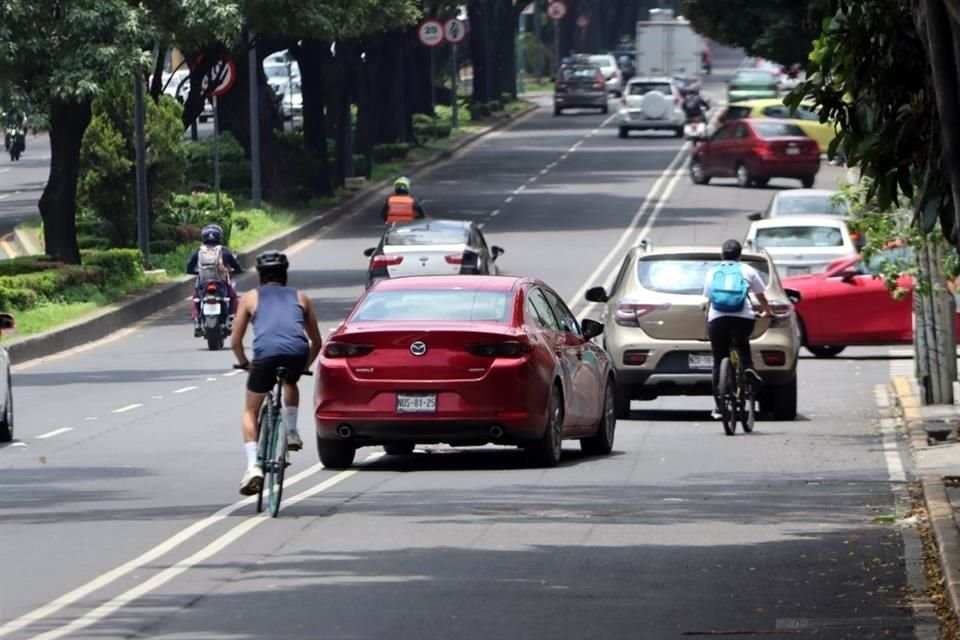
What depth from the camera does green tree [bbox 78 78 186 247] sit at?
134 ft

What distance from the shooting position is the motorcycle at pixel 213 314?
31641 millimetres

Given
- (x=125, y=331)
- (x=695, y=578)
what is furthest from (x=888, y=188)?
(x=125, y=331)

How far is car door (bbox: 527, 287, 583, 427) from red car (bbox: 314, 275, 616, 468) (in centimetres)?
22

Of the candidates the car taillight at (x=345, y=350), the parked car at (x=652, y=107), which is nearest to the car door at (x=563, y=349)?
the car taillight at (x=345, y=350)

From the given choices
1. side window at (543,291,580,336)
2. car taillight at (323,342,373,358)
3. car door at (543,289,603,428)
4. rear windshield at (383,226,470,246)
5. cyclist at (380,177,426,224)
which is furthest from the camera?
cyclist at (380,177,426,224)

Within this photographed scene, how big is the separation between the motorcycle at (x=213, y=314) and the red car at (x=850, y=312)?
7.37m

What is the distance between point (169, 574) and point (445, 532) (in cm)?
214

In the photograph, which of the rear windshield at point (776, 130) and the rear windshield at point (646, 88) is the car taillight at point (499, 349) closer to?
the rear windshield at point (776, 130)

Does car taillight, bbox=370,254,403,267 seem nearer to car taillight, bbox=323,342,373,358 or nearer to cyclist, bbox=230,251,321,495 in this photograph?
car taillight, bbox=323,342,373,358

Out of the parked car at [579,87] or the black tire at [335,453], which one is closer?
the black tire at [335,453]

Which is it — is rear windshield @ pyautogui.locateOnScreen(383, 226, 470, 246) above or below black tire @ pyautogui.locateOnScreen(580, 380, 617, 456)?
below

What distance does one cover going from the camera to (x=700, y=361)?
23.1 metres

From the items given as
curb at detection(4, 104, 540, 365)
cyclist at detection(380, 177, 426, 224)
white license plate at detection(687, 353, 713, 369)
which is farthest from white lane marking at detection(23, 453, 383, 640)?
cyclist at detection(380, 177, 426, 224)

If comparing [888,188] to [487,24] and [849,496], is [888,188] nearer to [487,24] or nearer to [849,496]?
[849,496]
